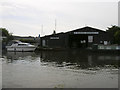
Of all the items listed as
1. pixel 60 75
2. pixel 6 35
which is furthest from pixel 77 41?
pixel 60 75

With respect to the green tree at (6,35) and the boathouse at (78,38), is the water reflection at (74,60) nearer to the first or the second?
the boathouse at (78,38)

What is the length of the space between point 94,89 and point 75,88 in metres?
0.75

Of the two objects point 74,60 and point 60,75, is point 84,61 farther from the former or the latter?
point 60,75

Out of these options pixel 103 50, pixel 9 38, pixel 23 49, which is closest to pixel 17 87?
pixel 103 50

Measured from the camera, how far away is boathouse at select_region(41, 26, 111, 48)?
129ft

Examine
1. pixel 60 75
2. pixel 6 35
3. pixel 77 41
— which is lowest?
pixel 60 75

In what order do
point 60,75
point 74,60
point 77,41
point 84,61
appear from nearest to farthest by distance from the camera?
point 60,75 → point 84,61 → point 74,60 → point 77,41

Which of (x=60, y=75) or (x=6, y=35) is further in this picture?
(x=6, y=35)

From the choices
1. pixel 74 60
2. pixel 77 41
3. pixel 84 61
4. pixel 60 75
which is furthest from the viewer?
pixel 77 41

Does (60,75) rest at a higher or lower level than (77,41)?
lower

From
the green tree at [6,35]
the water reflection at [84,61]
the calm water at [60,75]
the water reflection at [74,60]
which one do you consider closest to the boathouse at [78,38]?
the green tree at [6,35]

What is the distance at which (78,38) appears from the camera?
43.7 metres

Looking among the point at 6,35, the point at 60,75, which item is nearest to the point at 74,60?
the point at 60,75

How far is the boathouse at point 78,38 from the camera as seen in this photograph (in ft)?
129
